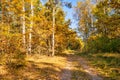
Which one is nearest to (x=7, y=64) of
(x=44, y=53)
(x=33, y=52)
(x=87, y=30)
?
(x=33, y=52)

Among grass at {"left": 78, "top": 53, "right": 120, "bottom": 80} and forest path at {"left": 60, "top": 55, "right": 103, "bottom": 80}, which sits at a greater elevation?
forest path at {"left": 60, "top": 55, "right": 103, "bottom": 80}

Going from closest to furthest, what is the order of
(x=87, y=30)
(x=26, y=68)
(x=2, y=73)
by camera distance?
(x=2, y=73)
(x=26, y=68)
(x=87, y=30)

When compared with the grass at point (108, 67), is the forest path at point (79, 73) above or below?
above

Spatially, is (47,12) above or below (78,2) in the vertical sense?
below

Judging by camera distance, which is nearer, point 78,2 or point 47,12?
point 47,12

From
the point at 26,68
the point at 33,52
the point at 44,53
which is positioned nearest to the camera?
the point at 26,68

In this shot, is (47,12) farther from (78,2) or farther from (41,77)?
(41,77)

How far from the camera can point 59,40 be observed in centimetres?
3666

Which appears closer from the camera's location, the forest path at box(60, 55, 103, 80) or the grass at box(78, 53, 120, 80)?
the forest path at box(60, 55, 103, 80)

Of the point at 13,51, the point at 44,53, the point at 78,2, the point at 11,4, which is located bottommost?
the point at 44,53

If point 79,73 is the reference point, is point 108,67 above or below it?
below

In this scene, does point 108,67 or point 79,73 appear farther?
point 108,67

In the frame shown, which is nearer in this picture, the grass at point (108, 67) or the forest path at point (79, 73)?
the forest path at point (79, 73)

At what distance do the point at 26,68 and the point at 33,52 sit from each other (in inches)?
440
